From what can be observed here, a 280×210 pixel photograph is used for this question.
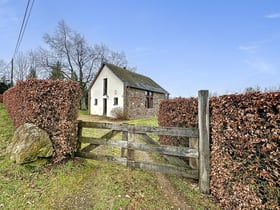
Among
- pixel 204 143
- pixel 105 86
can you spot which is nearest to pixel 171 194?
pixel 204 143

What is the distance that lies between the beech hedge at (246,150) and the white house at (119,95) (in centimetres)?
1803

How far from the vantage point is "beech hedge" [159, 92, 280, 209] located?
2.48 meters

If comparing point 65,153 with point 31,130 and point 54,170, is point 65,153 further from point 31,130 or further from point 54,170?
point 31,130

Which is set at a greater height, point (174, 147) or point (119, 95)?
point (119, 95)

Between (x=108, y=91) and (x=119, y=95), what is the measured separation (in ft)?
6.97

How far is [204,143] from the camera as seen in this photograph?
379 centimetres

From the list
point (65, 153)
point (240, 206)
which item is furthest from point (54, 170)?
point (240, 206)

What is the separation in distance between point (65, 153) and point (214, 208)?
12.2ft

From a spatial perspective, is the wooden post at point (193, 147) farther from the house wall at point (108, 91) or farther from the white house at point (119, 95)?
the house wall at point (108, 91)

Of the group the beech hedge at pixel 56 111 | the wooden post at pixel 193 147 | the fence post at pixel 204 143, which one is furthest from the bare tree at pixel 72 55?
the fence post at pixel 204 143

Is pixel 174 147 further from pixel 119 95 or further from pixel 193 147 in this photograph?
pixel 119 95

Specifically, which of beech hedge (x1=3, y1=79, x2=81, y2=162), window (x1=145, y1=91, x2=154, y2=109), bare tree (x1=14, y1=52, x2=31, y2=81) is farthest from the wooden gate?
bare tree (x1=14, y1=52, x2=31, y2=81)

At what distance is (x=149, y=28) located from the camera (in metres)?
14.5

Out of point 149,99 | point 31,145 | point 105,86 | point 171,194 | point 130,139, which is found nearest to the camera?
point 171,194
